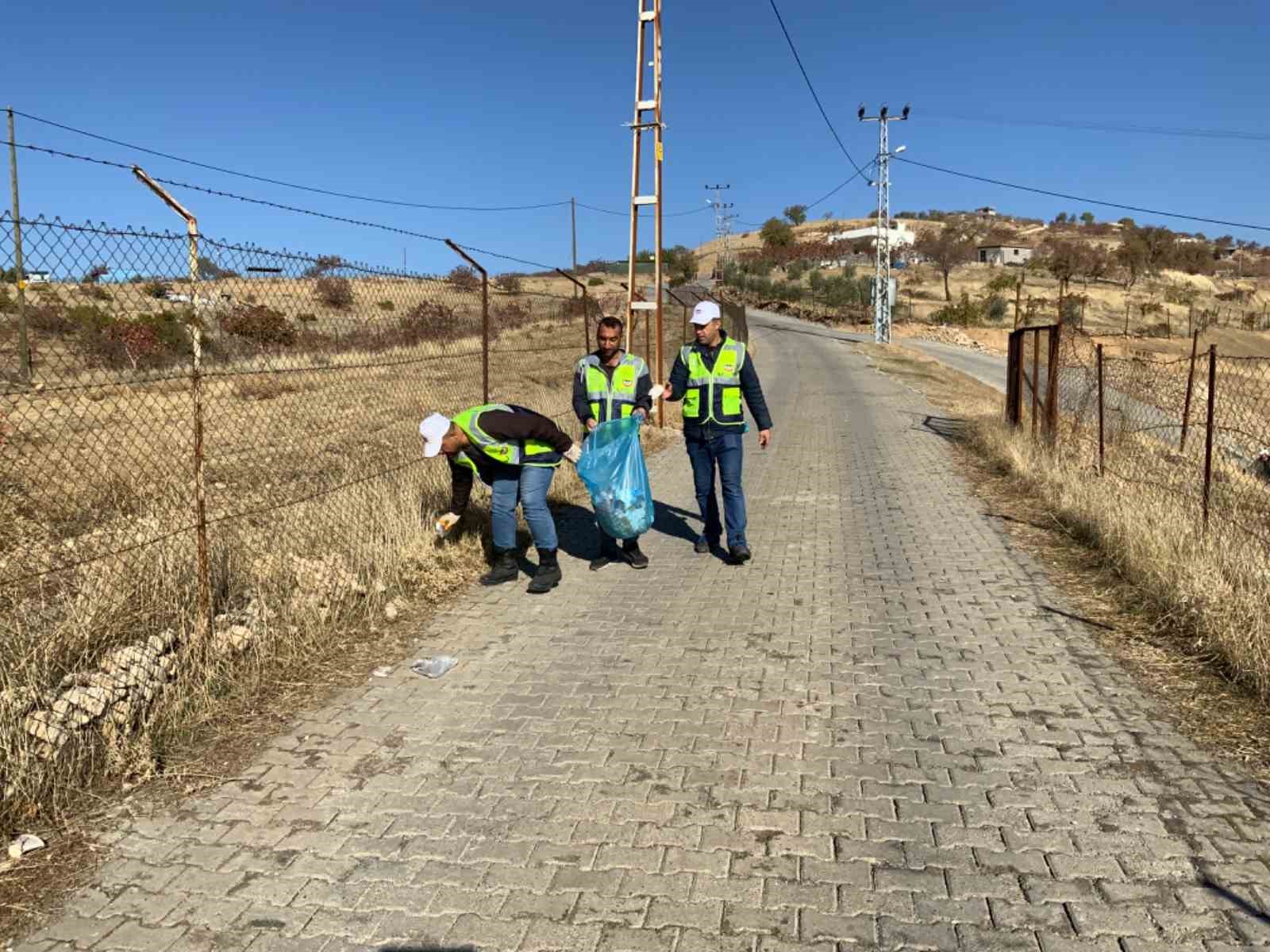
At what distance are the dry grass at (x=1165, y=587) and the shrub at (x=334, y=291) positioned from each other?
554 cm

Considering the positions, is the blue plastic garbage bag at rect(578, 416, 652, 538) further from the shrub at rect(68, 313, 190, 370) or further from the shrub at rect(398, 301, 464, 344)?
the shrub at rect(398, 301, 464, 344)

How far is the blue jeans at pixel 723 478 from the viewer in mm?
6371

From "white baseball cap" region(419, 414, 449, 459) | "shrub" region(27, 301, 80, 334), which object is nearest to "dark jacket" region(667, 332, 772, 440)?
"white baseball cap" region(419, 414, 449, 459)

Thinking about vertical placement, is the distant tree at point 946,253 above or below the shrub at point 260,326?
above

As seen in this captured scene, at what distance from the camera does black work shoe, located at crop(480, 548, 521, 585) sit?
6059 millimetres

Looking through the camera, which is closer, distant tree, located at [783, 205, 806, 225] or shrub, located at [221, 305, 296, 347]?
shrub, located at [221, 305, 296, 347]

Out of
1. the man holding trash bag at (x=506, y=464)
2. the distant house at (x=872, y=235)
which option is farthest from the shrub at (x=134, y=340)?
the distant house at (x=872, y=235)

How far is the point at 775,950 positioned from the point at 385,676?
8.75ft

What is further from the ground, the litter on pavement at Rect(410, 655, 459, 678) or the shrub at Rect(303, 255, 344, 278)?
the shrub at Rect(303, 255, 344, 278)

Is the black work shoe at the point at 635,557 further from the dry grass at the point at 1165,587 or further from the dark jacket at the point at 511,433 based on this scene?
the dry grass at the point at 1165,587

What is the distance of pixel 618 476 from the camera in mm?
6031

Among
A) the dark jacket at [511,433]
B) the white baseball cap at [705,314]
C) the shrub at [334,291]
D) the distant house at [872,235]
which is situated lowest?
the dark jacket at [511,433]

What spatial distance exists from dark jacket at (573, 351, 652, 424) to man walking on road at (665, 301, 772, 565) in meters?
0.24

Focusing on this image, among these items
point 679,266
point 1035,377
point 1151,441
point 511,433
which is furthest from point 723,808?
point 679,266
